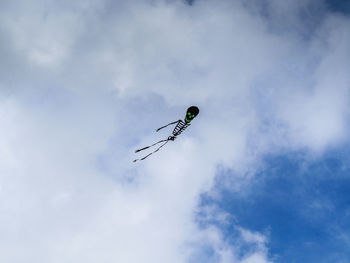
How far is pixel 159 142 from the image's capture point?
36.2m

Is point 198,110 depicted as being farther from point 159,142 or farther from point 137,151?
point 137,151

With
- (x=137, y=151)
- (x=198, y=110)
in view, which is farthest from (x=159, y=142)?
(x=198, y=110)

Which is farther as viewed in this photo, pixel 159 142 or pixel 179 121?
pixel 159 142

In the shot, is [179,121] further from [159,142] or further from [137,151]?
[137,151]

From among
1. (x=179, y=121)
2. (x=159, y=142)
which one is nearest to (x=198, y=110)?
(x=179, y=121)

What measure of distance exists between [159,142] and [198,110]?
7.35 m

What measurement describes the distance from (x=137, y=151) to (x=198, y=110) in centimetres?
1060

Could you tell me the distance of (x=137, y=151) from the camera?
36688mm

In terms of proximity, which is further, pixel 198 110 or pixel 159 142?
pixel 159 142

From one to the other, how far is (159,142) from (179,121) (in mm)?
4810

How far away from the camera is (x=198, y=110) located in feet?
109

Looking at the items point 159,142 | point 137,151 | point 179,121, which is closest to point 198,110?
point 179,121

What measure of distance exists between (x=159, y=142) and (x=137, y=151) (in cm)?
344

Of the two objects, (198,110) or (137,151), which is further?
(137,151)
